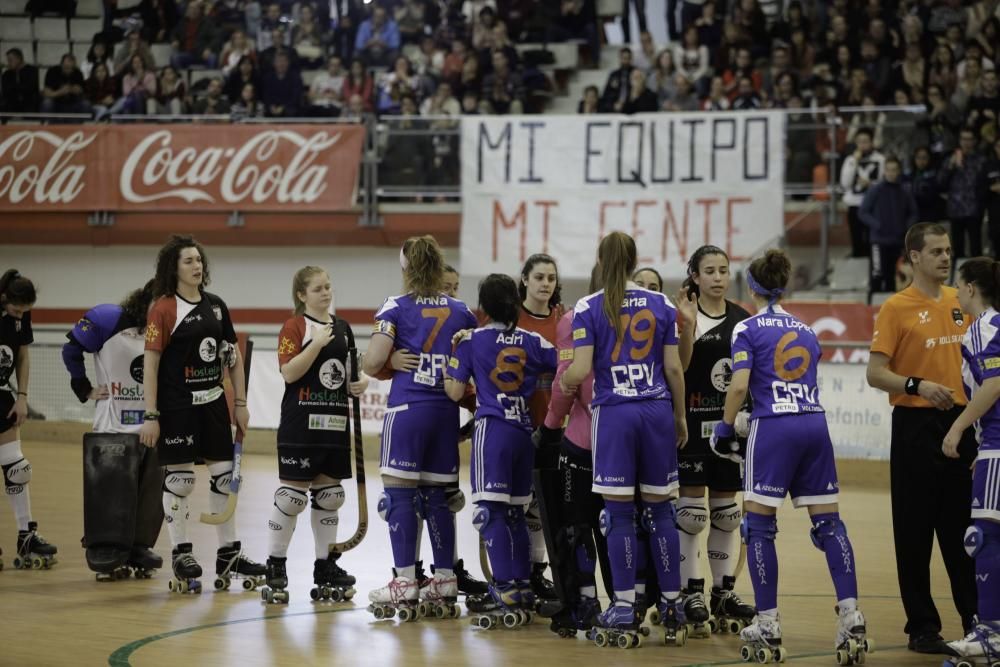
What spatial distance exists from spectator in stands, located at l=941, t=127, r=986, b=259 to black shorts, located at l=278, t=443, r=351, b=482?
11033 mm

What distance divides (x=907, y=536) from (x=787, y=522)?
5.70 meters

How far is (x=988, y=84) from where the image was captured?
1817 centimetres

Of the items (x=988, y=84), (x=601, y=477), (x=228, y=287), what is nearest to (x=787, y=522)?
(x=601, y=477)

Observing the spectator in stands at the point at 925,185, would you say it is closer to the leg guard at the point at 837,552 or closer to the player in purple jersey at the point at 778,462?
the player in purple jersey at the point at 778,462

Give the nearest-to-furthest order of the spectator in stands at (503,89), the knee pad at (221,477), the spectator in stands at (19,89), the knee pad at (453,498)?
the knee pad at (453,498), the knee pad at (221,477), the spectator in stands at (503,89), the spectator in stands at (19,89)

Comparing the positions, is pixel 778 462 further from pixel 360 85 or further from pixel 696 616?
pixel 360 85

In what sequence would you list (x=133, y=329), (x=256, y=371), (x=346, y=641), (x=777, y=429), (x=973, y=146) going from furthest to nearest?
(x=256, y=371) < (x=973, y=146) < (x=133, y=329) < (x=346, y=641) < (x=777, y=429)

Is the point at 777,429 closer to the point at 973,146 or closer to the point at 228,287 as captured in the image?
the point at 973,146

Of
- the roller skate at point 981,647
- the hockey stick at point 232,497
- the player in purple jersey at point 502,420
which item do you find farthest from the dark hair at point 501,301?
the roller skate at point 981,647

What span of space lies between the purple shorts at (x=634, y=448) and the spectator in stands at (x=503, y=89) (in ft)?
47.7

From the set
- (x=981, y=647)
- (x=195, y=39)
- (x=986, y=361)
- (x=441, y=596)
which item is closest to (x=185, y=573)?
(x=441, y=596)

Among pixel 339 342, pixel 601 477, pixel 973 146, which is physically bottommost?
pixel 601 477

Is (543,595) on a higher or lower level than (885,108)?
lower

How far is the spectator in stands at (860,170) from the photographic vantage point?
18062 mm
